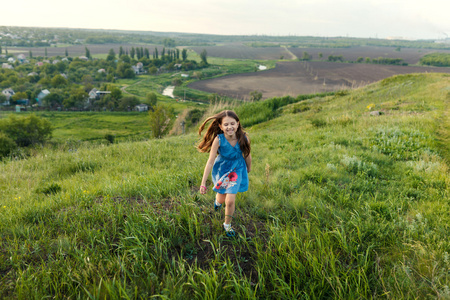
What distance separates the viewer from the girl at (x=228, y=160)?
128 inches

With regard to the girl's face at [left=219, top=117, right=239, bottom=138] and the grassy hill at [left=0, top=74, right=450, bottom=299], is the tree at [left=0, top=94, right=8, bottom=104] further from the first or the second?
the girl's face at [left=219, top=117, right=239, bottom=138]

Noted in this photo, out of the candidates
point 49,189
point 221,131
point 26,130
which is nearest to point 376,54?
point 26,130

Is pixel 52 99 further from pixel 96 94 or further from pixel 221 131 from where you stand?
pixel 221 131

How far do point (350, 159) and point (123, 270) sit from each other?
17.1ft

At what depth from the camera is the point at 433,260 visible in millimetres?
2623

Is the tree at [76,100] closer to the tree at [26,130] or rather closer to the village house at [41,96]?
the village house at [41,96]

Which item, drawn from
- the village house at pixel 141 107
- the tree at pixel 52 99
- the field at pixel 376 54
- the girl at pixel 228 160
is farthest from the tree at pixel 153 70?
the girl at pixel 228 160

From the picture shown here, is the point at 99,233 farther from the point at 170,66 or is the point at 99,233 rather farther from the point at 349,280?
the point at 170,66

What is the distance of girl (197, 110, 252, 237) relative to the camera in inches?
128

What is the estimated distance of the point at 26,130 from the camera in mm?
47594

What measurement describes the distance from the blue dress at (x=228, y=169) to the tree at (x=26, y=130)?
176ft

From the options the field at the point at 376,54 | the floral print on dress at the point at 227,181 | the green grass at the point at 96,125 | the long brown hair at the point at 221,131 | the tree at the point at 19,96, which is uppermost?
the field at the point at 376,54

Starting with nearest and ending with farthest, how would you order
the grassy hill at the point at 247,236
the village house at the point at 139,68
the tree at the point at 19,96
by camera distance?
the grassy hill at the point at 247,236, the tree at the point at 19,96, the village house at the point at 139,68

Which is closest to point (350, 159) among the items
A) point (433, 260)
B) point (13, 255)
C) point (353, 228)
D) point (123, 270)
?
point (353, 228)
